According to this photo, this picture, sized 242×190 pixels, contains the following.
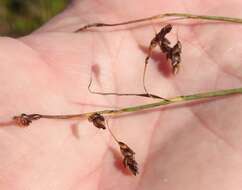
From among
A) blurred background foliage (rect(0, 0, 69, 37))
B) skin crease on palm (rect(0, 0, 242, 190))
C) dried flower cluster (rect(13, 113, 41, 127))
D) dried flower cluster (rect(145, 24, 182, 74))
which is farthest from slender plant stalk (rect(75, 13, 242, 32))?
blurred background foliage (rect(0, 0, 69, 37))

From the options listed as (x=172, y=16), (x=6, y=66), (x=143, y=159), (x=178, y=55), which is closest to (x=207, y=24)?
(x=172, y=16)

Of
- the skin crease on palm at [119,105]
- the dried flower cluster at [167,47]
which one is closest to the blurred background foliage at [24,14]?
the skin crease on palm at [119,105]

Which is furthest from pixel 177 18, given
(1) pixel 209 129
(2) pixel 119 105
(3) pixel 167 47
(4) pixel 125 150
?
(4) pixel 125 150

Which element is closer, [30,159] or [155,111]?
[30,159]

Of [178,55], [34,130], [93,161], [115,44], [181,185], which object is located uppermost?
[115,44]

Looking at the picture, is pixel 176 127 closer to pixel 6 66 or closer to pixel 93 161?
pixel 93 161

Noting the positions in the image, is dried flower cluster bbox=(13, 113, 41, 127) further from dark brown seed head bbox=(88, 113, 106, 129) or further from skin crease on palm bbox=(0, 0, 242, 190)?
dark brown seed head bbox=(88, 113, 106, 129)
